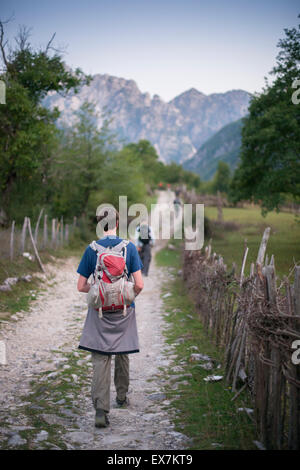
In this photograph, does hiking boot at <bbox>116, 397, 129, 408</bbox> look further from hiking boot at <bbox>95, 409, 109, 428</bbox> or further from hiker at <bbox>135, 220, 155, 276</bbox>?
hiker at <bbox>135, 220, 155, 276</bbox>

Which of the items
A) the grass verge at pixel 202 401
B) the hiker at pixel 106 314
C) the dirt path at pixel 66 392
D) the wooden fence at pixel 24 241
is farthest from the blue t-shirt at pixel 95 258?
the wooden fence at pixel 24 241

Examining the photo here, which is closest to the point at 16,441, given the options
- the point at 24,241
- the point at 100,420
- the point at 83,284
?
the point at 100,420

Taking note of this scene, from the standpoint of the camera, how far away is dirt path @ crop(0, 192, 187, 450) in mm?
3619

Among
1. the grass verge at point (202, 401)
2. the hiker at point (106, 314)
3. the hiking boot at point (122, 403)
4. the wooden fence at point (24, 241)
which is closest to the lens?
the grass verge at point (202, 401)

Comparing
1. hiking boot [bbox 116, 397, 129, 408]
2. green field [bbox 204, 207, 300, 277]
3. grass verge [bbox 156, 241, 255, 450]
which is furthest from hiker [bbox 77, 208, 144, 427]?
green field [bbox 204, 207, 300, 277]

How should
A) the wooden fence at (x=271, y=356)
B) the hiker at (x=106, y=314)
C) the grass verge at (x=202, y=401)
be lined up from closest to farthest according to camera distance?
the wooden fence at (x=271, y=356)
the grass verge at (x=202, y=401)
the hiker at (x=106, y=314)

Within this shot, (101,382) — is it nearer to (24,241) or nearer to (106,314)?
(106,314)

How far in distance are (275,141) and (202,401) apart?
1419 centimetres

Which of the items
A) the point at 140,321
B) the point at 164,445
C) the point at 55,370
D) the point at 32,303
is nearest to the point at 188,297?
the point at 140,321

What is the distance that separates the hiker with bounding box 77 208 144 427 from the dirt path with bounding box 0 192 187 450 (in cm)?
31

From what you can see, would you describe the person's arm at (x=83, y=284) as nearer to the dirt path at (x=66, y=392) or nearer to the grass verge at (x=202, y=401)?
the dirt path at (x=66, y=392)

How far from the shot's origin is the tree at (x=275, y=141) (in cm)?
1603

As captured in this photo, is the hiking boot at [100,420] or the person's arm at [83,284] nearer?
the hiking boot at [100,420]

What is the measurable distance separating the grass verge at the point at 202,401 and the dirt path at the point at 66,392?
15 centimetres
